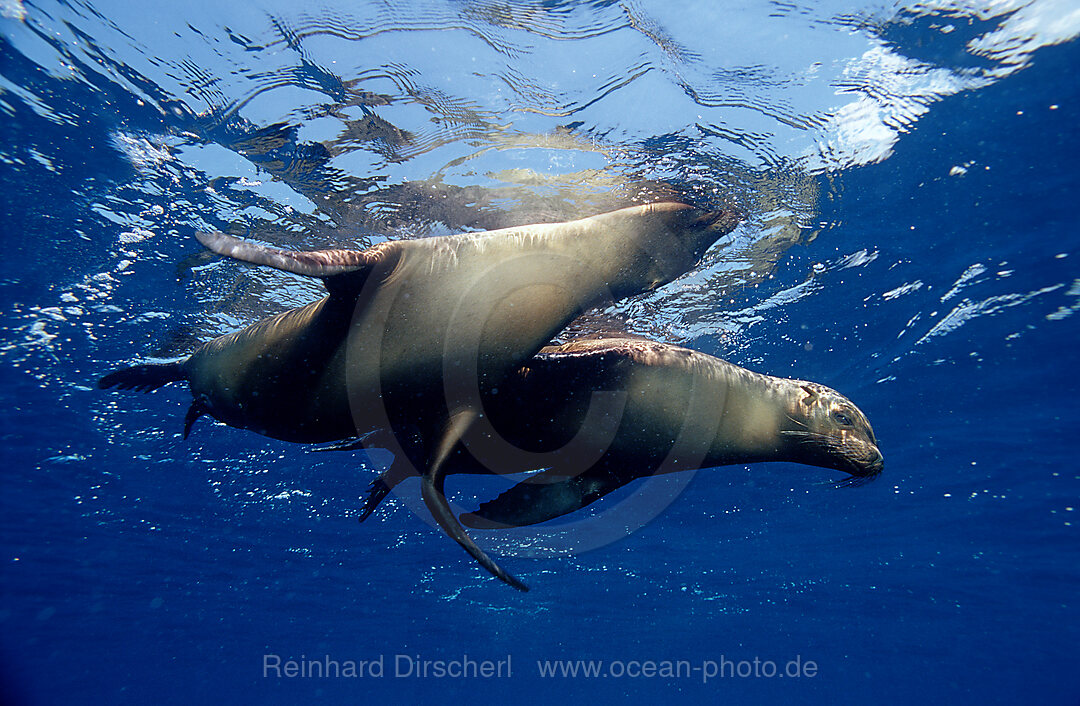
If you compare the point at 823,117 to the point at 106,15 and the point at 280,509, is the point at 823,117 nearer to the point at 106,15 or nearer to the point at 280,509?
the point at 106,15

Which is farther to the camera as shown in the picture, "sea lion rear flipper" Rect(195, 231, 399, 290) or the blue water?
the blue water

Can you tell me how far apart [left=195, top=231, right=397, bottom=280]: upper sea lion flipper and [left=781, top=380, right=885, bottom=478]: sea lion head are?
2.64m

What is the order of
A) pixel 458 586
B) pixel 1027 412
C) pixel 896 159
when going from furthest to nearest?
pixel 458 586 < pixel 1027 412 < pixel 896 159

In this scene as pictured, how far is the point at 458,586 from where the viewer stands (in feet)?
87.5

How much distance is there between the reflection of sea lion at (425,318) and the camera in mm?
2961

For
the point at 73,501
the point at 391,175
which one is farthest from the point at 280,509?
the point at 391,175

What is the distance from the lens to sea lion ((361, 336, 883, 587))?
3.16 meters

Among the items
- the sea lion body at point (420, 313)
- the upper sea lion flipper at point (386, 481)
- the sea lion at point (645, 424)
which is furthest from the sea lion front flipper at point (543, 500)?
the sea lion body at point (420, 313)

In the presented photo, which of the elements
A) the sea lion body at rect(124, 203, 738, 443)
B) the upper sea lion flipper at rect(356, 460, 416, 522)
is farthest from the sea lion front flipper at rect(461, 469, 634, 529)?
the sea lion body at rect(124, 203, 738, 443)

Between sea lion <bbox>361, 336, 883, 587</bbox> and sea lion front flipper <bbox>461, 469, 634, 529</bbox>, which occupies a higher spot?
sea lion <bbox>361, 336, 883, 587</bbox>

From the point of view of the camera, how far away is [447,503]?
2.77 metres

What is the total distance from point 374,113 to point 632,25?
223 cm

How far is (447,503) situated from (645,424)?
1258 mm

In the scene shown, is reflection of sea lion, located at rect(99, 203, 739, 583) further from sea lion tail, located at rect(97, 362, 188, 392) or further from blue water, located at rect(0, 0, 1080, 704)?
blue water, located at rect(0, 0, 1080, 704)
